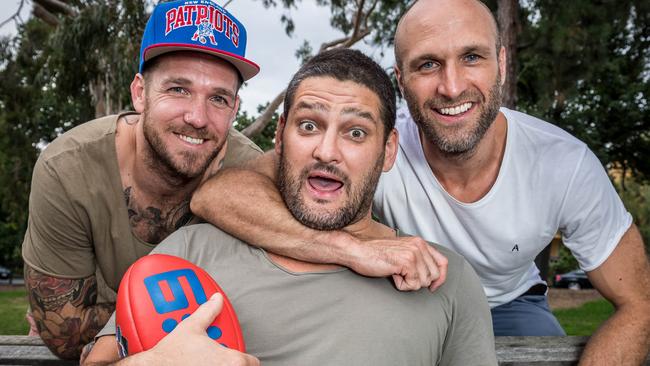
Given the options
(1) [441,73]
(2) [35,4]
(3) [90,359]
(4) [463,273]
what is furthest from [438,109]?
(2) [35,4]

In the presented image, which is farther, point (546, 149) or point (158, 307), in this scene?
point (546, 149)

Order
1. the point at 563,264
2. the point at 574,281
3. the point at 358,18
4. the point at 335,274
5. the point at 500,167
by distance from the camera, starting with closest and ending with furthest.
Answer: the point at 335,274 < the point at 500,167 < the point at 358,18 < the point at 574,281 < the point at 563,264

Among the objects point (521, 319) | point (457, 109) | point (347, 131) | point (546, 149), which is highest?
point (457, 109)

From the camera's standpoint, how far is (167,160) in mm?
2980

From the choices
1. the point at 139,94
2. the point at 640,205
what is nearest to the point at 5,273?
the point at 640,205

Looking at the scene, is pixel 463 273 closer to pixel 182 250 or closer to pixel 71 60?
pixel 182 250

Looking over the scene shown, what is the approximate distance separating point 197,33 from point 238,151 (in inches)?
28.5

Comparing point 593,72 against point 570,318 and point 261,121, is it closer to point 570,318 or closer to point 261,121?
point 570,318

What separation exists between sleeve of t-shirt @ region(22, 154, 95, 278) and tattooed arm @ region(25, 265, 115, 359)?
0.05 meters

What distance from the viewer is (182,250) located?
2.52 m

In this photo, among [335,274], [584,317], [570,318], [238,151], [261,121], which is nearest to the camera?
[335,274]

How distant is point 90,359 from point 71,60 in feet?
42.3

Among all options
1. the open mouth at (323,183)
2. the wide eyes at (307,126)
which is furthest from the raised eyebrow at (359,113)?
the open mouth at (323,183)

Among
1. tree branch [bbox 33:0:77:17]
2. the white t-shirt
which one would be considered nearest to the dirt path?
tree branch [bbox 33:0:77:17]
